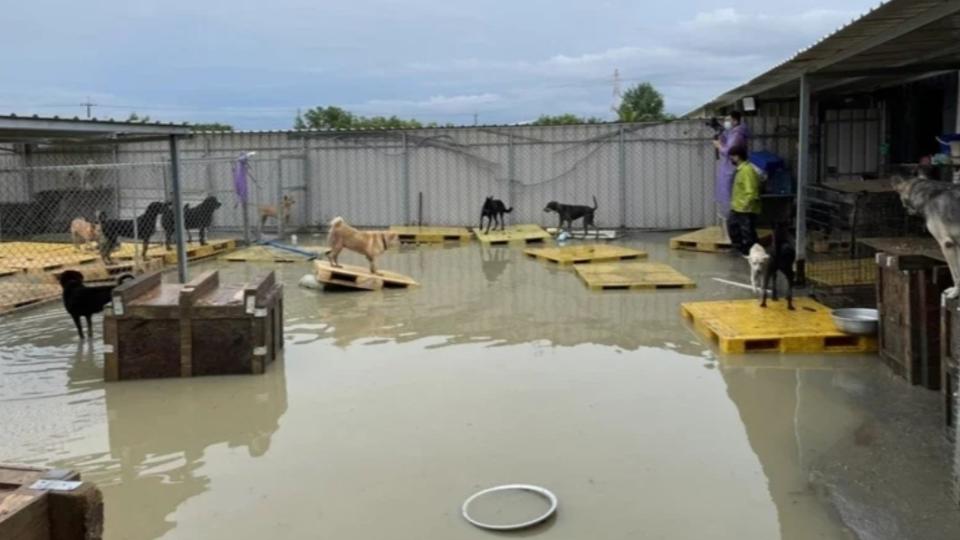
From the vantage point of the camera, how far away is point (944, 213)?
5.52 m

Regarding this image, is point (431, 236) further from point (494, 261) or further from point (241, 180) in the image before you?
point (241, 180)

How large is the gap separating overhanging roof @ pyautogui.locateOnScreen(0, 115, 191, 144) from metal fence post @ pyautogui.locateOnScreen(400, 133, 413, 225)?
8.59 metres

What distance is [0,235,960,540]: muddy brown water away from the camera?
395 centimetres

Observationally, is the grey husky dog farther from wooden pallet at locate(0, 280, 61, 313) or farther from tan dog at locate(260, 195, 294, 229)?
tan dog at locate(260, 195, 294, 229)

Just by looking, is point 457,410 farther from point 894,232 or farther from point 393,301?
point 894,232

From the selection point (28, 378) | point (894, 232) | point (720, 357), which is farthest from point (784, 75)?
point (28, 378)

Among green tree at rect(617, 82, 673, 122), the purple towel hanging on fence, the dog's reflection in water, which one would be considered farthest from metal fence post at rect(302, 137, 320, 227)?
green tree at rect(617, 82, 673, 122)

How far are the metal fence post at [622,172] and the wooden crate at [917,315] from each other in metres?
→ 10.9

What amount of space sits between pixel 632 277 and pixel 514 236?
4977 mm

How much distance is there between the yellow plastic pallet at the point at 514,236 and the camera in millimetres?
15250

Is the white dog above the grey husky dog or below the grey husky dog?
below

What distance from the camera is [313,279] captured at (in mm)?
10914

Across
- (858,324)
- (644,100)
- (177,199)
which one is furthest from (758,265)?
(644,100)

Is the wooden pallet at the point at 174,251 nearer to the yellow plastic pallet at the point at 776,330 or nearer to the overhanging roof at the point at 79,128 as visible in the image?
the overhanging roof at the point at 79,128
